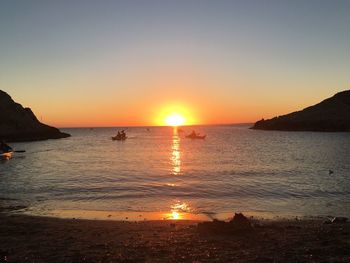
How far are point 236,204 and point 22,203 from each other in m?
13.8

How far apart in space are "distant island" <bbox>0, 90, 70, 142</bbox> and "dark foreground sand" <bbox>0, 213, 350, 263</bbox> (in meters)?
112

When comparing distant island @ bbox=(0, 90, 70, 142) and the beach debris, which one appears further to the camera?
distant island @ bbox=(0, 90, 70, 142)

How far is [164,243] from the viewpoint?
14.2m

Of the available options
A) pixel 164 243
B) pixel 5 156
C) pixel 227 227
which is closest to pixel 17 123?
pixel 5 156

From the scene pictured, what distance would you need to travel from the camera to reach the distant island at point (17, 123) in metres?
125

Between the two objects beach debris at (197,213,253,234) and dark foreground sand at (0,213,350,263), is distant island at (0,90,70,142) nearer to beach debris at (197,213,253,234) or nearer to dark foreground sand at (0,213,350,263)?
dark foreground sand at (0,213,350,263)

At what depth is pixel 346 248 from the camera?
12.6 meters

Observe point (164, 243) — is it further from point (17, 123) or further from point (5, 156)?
point (17, 123)

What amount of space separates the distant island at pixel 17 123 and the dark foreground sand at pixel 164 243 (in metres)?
112

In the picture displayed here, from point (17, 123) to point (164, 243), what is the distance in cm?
12736

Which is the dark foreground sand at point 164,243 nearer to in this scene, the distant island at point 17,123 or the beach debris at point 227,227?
the beach debris at point 227,227

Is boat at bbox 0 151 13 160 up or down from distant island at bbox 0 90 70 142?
down

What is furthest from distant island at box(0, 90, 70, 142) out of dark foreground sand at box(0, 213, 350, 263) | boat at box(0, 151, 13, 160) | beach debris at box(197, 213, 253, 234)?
beach debris at box(197, 213, 253, 234)

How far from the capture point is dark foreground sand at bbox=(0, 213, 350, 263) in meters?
12.2
